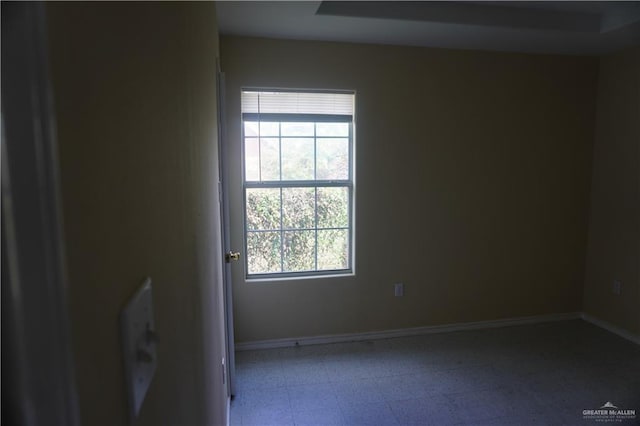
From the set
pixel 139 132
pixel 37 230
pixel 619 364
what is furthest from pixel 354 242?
A: pixel 37 230

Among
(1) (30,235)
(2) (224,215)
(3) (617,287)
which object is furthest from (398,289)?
(1) (30,235)

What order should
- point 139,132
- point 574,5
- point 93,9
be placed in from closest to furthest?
point 93,9, point 139,132, point 574,5

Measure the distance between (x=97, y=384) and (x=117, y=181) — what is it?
0.20m

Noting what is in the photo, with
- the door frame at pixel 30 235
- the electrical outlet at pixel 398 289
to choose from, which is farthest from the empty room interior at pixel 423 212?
the door frame at pixel 30 235

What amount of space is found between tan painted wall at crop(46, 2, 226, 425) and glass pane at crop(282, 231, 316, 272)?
2.12m

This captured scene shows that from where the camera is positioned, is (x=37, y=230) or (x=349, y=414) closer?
(x=37, y=230)

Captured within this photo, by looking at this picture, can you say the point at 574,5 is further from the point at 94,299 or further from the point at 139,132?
the point at 94,299

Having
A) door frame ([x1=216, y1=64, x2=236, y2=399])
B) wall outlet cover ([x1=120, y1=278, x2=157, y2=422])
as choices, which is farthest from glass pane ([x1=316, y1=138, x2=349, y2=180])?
wall outlet cover ([x1=120, y1=278, x2=157, y2=422])

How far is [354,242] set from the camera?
9.70ft

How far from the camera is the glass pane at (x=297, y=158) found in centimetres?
282

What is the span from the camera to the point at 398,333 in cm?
311

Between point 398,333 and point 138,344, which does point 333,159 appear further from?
point 138,344

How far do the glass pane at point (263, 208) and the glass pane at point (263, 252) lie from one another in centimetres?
7

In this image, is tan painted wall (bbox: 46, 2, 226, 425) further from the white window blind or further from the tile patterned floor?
the white window blind
